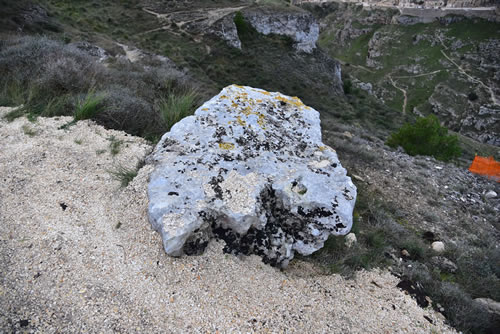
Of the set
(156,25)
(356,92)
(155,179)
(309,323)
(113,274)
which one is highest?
(155,179)

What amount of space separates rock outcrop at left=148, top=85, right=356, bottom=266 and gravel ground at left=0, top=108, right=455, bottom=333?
0.73ft

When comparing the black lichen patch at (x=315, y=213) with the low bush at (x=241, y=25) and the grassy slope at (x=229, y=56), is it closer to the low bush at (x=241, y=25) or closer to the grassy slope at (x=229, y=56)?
the grassy slope at (x=229, y=56)

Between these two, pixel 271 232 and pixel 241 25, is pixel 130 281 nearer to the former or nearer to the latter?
pixel 271 232

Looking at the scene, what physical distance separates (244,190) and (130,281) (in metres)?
1.38

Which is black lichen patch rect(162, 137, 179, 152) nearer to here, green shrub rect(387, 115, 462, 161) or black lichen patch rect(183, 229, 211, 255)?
black lichen patch rect(183, 229, 211, 255)

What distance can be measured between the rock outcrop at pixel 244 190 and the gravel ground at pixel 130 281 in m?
0.22

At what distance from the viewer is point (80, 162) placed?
350 centimetres

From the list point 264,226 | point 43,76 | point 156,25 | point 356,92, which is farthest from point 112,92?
point 356,92

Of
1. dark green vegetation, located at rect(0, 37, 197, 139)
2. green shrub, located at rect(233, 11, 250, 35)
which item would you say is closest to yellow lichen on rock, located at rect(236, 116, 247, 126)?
dark green vegetation, located at rect(0, 37, 197, 139)

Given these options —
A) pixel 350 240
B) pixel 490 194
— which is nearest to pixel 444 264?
pixel 350 240

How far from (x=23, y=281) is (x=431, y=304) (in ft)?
13.2

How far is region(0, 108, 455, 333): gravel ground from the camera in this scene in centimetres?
209

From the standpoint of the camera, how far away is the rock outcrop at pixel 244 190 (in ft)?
8.71

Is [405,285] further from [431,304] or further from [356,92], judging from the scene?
[356,92]
